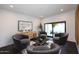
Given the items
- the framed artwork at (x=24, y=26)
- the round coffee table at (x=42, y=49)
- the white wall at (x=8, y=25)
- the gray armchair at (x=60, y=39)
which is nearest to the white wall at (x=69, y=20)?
the gray armchair at (x=60, y=39)

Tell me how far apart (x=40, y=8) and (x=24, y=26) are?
1.65ft

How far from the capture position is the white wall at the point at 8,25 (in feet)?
4.70

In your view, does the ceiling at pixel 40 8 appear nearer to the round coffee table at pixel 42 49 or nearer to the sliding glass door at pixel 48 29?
the sliding glass door at pixel 48 29

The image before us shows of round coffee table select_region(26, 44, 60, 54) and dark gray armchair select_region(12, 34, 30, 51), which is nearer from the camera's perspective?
round coffee table select_region(26, 44, 60, 54)

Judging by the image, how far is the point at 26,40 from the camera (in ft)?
5.34

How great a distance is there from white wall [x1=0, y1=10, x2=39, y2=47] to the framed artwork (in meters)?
0.07

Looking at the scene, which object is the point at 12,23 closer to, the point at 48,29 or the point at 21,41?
the point at 21,41

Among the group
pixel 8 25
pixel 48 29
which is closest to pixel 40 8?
pixel 48 29

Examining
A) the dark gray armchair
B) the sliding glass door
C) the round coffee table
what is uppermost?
the sliding glass door

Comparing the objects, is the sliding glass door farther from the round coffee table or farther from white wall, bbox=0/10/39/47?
white wall, bbox=0/10/39/47

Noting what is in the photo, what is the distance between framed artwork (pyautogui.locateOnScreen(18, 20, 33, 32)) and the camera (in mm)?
1526

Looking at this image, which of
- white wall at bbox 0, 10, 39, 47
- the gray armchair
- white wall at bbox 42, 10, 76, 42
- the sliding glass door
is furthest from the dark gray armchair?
white wall at bbox 42, 10, 76, 42

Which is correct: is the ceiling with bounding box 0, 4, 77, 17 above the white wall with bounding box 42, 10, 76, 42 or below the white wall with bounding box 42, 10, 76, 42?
above

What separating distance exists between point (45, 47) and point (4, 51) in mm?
836
